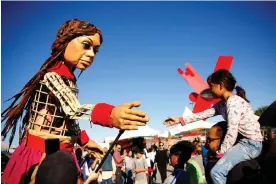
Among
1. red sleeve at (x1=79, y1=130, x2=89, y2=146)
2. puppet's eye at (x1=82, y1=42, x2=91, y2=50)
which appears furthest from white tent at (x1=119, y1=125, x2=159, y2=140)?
puppet's eye at (x1=82, y1=42, x2=91, y2=50)

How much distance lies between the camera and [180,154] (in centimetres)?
435

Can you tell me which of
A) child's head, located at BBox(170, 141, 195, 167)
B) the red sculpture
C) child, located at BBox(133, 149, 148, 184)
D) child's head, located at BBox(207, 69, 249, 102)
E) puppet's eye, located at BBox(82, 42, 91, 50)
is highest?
the red sculpture

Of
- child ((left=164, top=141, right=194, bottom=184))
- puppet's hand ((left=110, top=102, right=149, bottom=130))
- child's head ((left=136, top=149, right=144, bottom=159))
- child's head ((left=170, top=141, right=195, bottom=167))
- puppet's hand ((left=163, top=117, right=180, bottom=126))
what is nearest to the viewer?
puppet's hand ((left=110, top=102, right=149, bottom=130))

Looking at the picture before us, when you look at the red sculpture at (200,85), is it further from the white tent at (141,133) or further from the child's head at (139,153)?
the white tent at (141,133)

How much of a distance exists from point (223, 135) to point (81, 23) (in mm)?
1949

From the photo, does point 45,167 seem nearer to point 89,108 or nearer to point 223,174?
point 89,108

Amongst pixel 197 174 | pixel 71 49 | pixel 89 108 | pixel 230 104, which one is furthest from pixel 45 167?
pixel 197 174

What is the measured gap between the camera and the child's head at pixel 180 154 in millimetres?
4301

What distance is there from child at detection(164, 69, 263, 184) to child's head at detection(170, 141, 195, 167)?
4.23ft

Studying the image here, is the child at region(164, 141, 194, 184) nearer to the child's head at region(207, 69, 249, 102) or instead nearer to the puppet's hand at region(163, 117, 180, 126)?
the puppet's hand at region(163, 117, 180, 126)

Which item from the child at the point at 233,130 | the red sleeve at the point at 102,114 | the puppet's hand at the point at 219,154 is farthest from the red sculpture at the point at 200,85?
the red sleeve at the point at 102,114

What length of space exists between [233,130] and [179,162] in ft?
5.69

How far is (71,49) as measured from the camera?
2455 mm

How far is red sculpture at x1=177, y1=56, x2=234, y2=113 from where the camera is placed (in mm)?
6195
